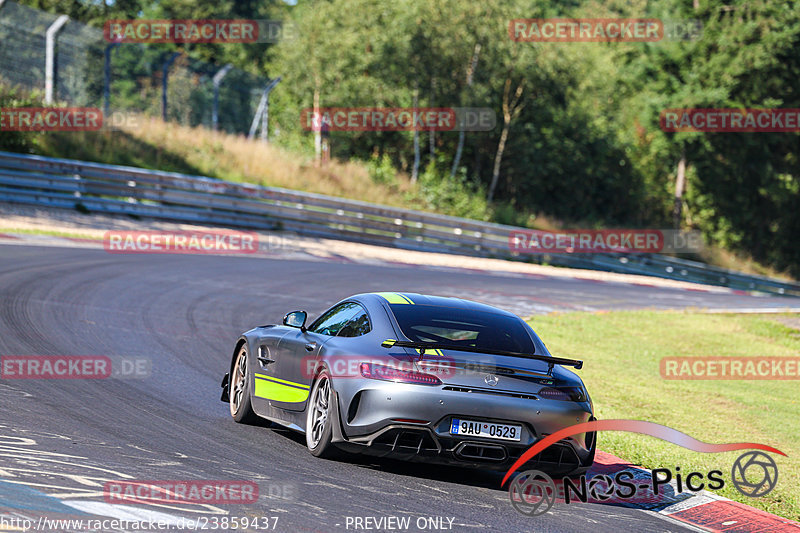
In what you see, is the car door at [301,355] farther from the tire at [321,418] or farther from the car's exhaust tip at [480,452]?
the car's exhaust tip at [480,452]

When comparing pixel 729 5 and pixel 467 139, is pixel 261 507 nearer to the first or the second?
pixel 467 139

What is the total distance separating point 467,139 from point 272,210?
17808 mm

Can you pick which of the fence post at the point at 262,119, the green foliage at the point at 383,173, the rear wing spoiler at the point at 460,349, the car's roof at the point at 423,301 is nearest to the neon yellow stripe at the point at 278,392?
the car's roof at the point at 423,301

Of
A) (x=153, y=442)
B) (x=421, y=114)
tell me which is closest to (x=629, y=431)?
(x=153, y=442)

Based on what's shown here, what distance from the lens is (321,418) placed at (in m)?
7.20

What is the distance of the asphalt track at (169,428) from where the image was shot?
5.78 meters

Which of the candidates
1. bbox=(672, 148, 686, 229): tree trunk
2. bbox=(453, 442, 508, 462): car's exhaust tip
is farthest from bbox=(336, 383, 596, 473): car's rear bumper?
bbox=(672, 148, 686, 229): tree trunk

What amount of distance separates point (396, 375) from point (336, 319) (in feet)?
4.62

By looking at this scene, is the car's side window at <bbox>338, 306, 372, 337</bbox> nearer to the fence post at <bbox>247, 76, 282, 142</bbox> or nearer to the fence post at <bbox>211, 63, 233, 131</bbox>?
the fence post at <bbox>211, 63, 233, 131</bbox>

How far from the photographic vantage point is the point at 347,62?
3925 centimetres

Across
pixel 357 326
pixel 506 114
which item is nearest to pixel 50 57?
pixel 506 114

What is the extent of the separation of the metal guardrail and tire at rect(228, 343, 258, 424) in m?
17.1
